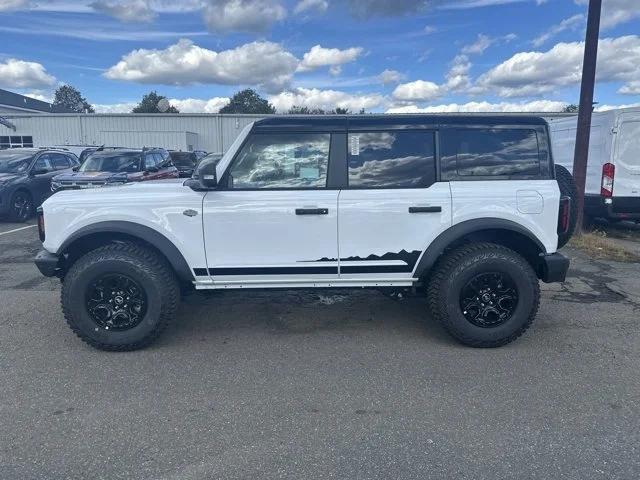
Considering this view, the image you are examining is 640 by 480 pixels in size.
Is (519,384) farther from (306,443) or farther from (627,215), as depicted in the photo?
(627,215)

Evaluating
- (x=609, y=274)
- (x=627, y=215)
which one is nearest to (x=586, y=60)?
(x=627, y=215)

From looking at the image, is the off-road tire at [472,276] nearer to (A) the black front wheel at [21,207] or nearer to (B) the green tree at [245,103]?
(A) the black front wheel at [21,207]

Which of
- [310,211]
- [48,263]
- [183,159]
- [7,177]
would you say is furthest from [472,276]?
[183,159]

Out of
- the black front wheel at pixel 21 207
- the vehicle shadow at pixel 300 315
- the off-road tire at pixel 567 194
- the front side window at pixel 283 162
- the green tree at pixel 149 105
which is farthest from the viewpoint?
the green tree at pixel 149 105

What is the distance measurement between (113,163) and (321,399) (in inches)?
409

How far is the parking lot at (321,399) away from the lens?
270 centimetres

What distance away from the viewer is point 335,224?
4066 millimetres

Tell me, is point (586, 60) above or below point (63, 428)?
above

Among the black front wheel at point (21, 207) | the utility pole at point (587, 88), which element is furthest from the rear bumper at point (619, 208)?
the black front wheel at point (21, 207)

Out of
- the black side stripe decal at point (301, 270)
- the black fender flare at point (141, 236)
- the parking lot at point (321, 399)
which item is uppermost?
the black fender flare at point (141, 236)

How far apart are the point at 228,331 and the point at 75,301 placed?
1343 mm

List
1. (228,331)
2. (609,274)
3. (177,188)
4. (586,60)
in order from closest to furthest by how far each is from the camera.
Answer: (177,188)
(228,331)
(609,274)
(586,60)

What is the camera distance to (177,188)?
14.2 ft

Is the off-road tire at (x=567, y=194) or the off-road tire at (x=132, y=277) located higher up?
the off-road tire at (x=567, y=194)
